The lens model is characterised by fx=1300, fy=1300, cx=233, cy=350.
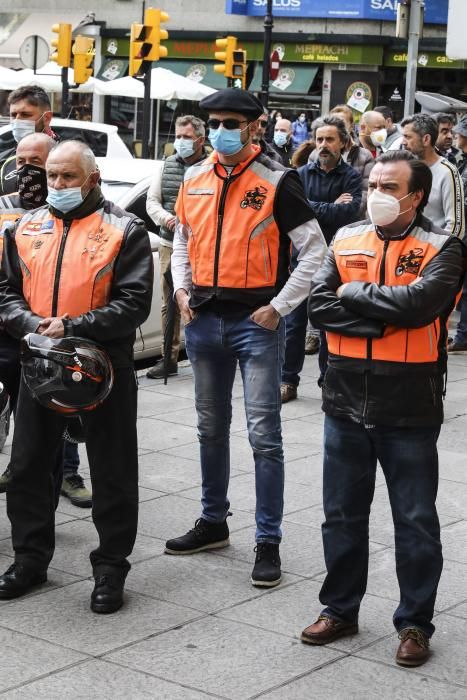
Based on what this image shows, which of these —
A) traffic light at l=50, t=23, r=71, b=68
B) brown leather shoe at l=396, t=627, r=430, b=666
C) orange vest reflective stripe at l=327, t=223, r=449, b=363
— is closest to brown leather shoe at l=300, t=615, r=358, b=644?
brown leather shoe at l=396, t=627, r=430, b=666

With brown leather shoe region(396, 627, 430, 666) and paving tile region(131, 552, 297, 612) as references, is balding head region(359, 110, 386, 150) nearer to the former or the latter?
paving tile region(131, 552, 297, 612)

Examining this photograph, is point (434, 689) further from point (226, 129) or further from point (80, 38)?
point (80, 38)

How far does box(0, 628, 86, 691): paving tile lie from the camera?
459 cm

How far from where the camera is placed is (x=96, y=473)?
5.50m

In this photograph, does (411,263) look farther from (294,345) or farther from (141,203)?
(141,203)

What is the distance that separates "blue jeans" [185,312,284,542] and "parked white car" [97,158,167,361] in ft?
15.1

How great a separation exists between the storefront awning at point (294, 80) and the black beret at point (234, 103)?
32880 millimetres

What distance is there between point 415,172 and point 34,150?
214 centimetres

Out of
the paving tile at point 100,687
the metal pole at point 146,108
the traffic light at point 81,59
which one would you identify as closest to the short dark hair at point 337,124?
the paving tile at point 100,687

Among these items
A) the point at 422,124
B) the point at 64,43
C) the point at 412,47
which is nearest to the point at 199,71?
the point at 64,43

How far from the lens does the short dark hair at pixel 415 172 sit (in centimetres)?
491

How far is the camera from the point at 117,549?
5492 millimetres

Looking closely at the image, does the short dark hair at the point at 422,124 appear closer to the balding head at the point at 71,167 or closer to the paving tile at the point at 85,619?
the balding head at the point at 71,167

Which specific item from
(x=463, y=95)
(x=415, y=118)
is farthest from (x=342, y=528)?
(x=463, y=95)
